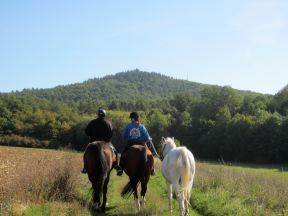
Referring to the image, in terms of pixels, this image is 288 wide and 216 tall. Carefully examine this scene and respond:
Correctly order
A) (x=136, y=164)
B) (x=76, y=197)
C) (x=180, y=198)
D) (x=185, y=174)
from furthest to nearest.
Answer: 1. (x=76, y=197)
2. (x=136, y=164)
3. (x=185, y=174)
4. (x=180, y=198)

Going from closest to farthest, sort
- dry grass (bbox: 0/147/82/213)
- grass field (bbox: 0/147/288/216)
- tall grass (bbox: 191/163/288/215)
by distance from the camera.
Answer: grass field (bbox: 0/147/288/216) < dry grass (bbox: 0/147/82/213) < tall grass (bbox: 191/163/288/215)

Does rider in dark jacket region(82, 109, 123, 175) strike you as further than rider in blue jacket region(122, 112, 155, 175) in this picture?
Yes

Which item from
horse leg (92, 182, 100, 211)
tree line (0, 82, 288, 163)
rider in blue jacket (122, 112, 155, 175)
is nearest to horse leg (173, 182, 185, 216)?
horse leg (92, 182, 100, 211)

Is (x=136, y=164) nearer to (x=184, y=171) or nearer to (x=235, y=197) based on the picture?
(x=184, y=171)

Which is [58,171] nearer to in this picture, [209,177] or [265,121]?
[209,177]

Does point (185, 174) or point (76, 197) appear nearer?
point (185, 174)

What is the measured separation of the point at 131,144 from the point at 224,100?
271ft

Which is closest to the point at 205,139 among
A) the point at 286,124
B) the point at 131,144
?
the point at 286,124

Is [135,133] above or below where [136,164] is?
above

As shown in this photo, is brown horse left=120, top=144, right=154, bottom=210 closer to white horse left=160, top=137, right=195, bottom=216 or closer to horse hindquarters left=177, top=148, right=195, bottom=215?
white horse left=160, top=137, right=195, bottom=216

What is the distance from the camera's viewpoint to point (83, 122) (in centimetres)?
8288

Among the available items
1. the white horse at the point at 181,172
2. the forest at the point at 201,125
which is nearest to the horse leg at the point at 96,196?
the white horse at the point at 181,172

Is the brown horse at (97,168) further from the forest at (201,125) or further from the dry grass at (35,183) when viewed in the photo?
the forest at (201,125)

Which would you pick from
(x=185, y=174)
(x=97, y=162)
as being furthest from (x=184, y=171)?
(x=97, y=162)
